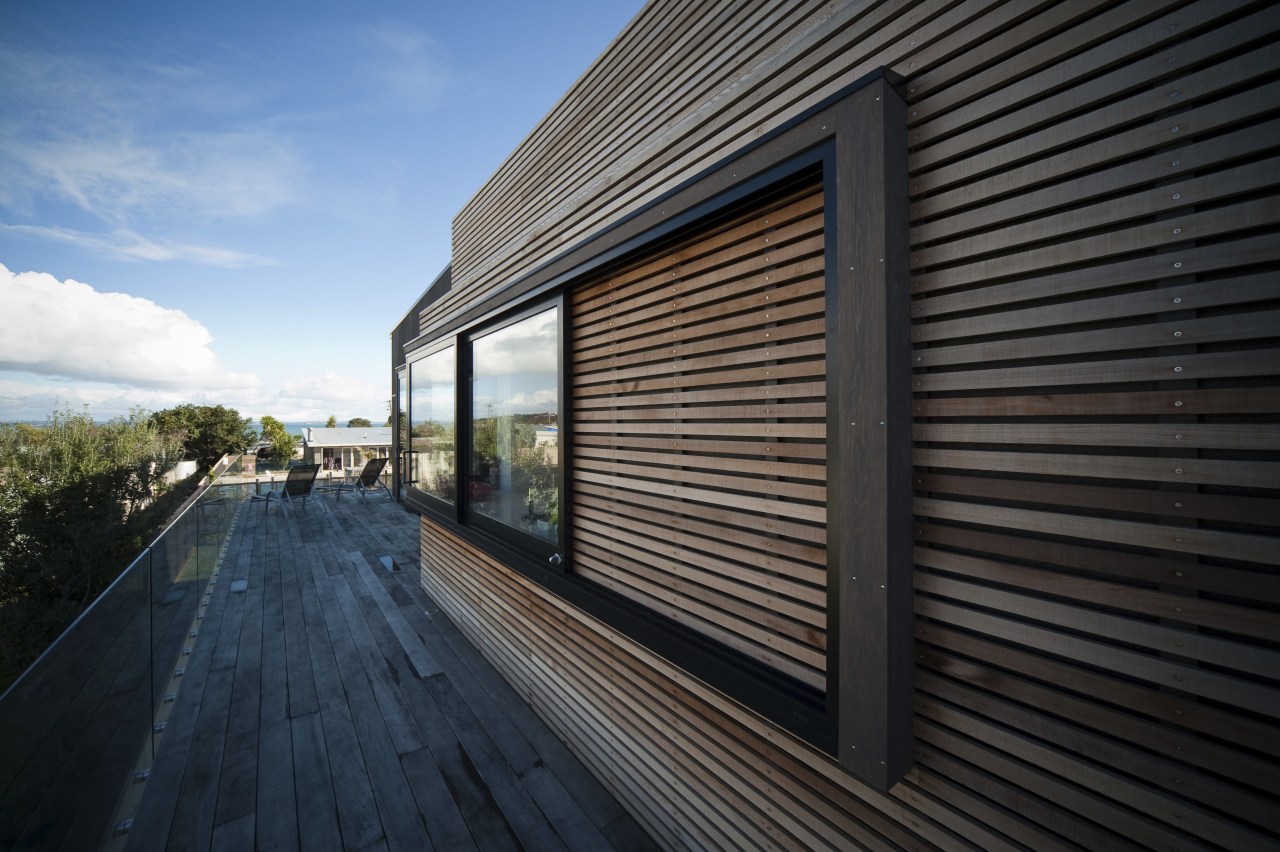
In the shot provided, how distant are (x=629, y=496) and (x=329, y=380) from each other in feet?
570

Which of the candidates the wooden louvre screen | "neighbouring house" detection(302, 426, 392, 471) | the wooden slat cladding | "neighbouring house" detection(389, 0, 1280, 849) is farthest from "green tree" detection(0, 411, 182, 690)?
"neighbouring house" detection(302, 426, 392, 471)

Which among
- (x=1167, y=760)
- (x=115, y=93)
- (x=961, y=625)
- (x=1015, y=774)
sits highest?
(x=115, y=93)

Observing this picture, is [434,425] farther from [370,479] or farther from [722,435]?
[370,479]

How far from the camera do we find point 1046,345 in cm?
112

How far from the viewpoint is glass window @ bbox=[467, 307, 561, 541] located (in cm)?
318

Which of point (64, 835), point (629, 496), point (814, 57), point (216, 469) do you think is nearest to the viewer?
point (814, 57)

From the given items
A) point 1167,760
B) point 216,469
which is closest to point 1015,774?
point 1167,760

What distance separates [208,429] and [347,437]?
37.7 ft

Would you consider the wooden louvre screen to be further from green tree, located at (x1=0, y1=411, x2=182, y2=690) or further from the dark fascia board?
green tree, located at (x1=0, y1=411, x2=182, y2=690)

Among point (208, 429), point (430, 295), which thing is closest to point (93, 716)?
point (430, 295)

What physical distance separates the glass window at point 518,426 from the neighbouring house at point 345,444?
23.4 meters

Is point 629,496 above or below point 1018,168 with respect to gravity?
below

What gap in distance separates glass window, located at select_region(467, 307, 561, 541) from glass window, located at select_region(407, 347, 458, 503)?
40 cm

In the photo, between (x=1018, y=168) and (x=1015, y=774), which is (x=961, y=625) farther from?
(x=1018, y=168)
